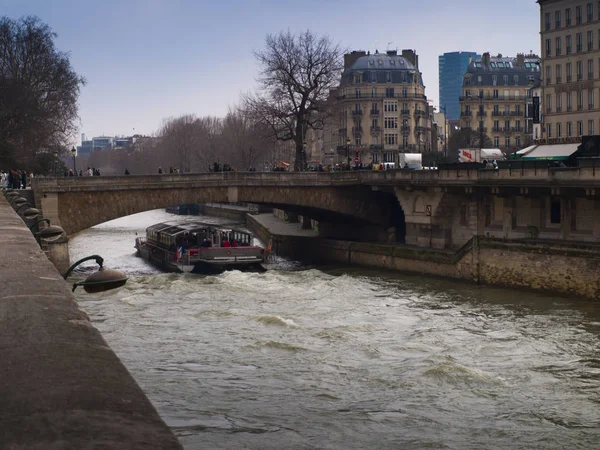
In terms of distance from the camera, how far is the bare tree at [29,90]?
72.8 meters

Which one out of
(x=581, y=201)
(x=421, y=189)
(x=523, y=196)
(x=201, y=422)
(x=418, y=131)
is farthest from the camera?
(x=418, y=131)

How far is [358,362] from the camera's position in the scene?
85.0 ft

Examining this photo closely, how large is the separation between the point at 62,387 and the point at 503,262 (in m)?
36.7

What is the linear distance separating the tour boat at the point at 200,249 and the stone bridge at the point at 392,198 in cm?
212

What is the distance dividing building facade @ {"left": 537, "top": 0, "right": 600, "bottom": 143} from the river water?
30.9 metres

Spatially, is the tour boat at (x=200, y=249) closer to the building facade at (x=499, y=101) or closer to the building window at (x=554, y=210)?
the building window at (x=554, y=210)

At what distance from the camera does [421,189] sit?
52.5 metres

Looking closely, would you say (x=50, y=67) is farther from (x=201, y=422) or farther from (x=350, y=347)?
(x=201, y=422)

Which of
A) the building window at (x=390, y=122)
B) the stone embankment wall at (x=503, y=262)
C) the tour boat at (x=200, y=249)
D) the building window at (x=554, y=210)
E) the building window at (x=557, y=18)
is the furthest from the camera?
the building window at (x=390, y=122)

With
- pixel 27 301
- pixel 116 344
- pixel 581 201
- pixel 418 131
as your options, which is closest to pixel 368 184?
pixel 581 201

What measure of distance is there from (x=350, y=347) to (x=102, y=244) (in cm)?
4547

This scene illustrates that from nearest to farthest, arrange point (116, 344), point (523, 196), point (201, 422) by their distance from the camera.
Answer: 1. point (201, 422)
2. point (116, 344)
3. point (523, 196)

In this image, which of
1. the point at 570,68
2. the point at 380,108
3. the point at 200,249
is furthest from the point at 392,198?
the point at 380,108

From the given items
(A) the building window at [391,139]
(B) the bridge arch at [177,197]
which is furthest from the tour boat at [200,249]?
(A) the building window at [391,139]
